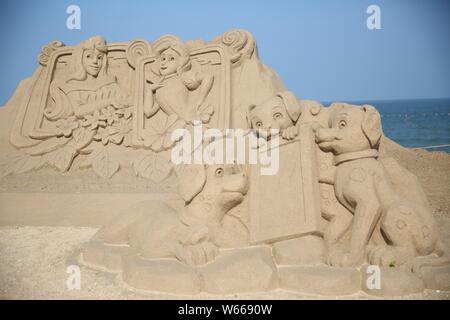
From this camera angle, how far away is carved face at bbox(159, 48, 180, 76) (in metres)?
5.19

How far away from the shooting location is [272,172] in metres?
3.21

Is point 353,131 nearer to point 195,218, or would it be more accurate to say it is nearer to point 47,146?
point 195,218

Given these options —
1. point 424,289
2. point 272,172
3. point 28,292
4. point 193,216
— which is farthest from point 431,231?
point 28,292

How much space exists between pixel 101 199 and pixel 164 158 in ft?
2.88

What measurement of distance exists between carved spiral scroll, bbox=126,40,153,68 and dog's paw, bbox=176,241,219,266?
11.0 feet

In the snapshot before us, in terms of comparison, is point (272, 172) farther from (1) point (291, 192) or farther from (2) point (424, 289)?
(2) point (424, 289)

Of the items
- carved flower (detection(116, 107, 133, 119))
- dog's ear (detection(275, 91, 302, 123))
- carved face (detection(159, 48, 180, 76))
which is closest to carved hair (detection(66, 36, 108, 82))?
carved flower (detection(116, 107, 133, 119))

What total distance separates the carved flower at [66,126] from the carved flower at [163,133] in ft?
3.58

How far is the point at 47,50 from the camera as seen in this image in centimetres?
582

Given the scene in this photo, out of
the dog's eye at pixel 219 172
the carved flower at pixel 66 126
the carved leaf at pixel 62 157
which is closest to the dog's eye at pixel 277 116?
the dog's eye at pixel 219 172

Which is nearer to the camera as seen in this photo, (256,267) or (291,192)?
(256,267)

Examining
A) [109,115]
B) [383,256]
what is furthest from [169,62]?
[383,256]

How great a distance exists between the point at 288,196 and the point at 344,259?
0.61 metres

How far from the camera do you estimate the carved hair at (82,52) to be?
557cm
